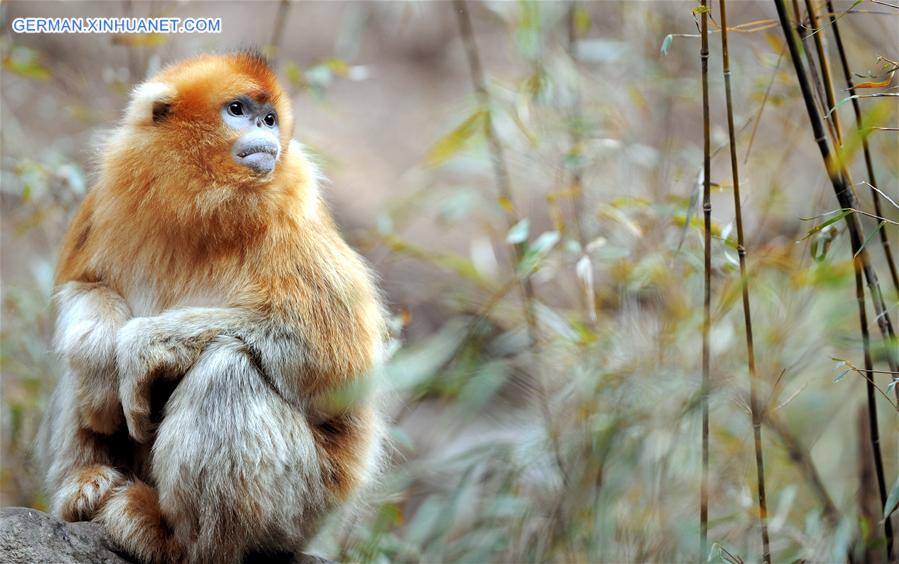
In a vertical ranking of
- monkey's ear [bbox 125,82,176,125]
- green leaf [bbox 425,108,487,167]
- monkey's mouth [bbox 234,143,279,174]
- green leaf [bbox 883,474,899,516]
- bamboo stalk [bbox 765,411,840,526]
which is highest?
monkey's ear [bbox 125,82,176,125]

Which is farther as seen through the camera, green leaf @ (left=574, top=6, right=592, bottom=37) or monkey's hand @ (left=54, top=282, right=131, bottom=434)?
green leaf @ (left=574, top=6, right=592, bottom=37)

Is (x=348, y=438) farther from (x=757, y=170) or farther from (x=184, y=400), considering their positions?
(x=757, y=170)

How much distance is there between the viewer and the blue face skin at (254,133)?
7.08 feet

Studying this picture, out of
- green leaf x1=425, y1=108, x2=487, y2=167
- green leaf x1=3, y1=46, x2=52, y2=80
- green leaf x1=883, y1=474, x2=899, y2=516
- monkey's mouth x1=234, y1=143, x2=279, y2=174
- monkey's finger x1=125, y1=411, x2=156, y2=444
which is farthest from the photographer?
green leaf x1=3, y1=46, x2=52, y2=80

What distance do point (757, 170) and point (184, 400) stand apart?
2.66 meters

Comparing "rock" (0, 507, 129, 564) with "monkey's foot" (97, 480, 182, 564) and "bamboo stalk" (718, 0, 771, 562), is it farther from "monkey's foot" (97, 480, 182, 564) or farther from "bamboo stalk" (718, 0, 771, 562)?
"bamboo stalk" (718, 0, 771, 562)

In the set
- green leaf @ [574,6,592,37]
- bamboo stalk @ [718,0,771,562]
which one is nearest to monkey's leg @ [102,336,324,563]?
bamboo stalk @ [718,0,771,562]

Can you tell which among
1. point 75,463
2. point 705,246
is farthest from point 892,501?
point 75,463

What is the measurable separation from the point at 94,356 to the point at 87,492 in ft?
1.02

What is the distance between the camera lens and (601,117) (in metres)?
3.69

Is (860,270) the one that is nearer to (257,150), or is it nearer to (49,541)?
(257,150)

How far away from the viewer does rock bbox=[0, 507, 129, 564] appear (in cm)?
190

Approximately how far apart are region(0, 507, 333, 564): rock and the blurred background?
61 centimetres

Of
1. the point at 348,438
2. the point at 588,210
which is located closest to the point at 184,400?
the point at 348,438
